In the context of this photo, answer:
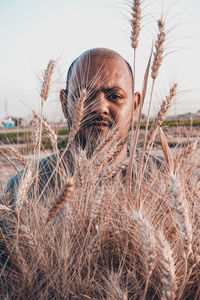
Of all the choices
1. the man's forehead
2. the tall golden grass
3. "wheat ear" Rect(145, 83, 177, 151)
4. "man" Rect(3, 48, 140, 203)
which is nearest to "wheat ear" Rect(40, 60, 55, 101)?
the tall golden grass

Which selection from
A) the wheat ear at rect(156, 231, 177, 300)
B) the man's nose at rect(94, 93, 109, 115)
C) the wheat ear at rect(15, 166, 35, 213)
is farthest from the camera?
the man's nose at rect(94, 93, 109, 115)

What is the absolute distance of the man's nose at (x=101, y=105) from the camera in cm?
152

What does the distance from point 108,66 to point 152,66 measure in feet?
3.17

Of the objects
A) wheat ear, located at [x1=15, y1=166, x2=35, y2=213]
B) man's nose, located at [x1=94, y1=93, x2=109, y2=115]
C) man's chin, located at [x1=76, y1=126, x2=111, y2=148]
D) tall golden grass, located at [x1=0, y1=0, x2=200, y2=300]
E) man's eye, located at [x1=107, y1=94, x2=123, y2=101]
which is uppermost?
man's eye, located at [x1=107, y1=94, x2=123, y2=101]

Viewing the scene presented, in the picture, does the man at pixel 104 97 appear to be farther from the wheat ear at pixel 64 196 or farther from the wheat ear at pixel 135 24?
the wheat ear at pixel 64 196

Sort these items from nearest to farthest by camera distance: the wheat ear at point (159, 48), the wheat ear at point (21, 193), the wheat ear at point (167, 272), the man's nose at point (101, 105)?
the wheat ear at point (167, 272) < the wheat ear at point (21, 193) < the wheat ear at point (159, 48) < the man's nose at point (101, 105)

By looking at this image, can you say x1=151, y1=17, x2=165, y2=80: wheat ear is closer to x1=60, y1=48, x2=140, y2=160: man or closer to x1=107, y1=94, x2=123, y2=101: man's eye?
x1=60, y1=48, x2=140, y2=160: man

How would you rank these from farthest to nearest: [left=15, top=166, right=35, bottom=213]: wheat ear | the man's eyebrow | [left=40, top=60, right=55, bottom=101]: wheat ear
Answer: the man's eyebrow
[left=40, top=60, right=55, bottom=101]: wheat ear
[left=15, top=166, right=35, bottom=213]: wheat ear

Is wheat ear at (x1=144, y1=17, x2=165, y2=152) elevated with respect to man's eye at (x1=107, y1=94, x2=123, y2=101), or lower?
elevated

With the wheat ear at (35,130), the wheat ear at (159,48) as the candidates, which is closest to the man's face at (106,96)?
the wheat ear at (35,130)

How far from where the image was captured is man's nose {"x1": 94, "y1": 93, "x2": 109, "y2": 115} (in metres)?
1.52

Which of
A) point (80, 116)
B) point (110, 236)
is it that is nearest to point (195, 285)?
point (110, 236)

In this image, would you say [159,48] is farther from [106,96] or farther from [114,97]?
[114,97]

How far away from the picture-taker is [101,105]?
5.03 feet
